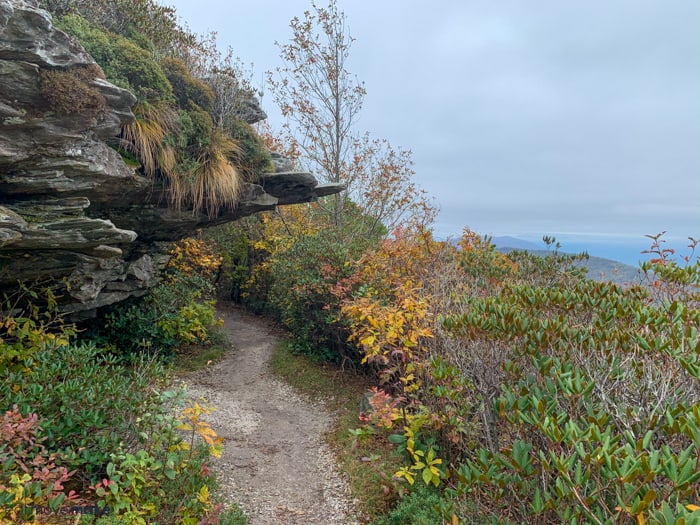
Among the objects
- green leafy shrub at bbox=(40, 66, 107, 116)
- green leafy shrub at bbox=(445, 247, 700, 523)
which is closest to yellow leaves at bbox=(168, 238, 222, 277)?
green leafy shrub at bbox=(40, 66, 107, 116)

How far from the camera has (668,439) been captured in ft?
7.64

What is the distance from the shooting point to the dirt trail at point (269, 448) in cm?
447

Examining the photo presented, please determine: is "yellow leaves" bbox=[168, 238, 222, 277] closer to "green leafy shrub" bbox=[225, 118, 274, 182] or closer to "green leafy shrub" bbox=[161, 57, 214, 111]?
"green leafy shrub" bbox=[225, 118, 274, 182]

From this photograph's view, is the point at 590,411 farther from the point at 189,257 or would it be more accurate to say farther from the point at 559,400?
the point at 189,257

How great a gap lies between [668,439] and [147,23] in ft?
32.8

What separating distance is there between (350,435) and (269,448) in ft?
3.81

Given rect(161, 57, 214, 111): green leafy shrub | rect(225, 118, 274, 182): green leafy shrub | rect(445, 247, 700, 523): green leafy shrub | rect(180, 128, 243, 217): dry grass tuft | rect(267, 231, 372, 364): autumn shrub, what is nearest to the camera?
rect(445, 247, 700, 523): green leafy shrub

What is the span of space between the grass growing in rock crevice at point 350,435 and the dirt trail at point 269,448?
16 centimetres

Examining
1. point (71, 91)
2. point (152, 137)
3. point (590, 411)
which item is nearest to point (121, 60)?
point (152, 137)

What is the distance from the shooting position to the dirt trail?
4.47 metres

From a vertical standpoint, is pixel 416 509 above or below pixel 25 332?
below

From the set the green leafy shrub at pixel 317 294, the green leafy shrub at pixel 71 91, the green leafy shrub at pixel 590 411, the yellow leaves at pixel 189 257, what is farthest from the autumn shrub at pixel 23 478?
the yellow leaves at pixel 189 257

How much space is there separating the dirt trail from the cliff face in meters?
2.90

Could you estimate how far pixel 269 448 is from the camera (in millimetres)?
5652
